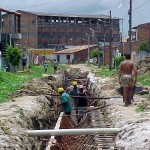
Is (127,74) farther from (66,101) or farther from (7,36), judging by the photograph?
(7,36)

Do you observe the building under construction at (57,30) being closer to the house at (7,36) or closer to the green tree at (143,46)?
the green tree at (143,46)

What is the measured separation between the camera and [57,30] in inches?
3634

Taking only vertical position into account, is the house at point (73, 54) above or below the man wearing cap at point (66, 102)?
above

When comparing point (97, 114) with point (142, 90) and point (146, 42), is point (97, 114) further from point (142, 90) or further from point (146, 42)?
point (146, 42)

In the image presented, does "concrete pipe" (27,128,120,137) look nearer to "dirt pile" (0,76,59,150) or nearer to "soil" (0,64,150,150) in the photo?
"soil" (0,64,150,150)

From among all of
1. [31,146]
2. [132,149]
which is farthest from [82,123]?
[132,149]

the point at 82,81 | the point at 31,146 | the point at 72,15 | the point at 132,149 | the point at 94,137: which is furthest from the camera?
the point at 72,15

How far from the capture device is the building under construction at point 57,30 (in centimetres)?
9194

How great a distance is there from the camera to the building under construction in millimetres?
91938

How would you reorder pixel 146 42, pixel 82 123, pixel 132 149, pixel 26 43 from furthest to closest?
pixel 26 43, pixel 146 42, pixel 82 123, pixel 132 149

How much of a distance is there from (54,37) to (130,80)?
3070 inches

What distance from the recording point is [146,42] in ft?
212

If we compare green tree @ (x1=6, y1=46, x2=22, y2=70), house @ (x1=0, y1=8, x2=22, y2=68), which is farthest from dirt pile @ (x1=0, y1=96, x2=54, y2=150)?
house @ (x1=0, y1=8, x2=22, y2=68)

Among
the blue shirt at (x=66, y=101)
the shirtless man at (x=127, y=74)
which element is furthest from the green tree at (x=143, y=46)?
the shirtless man at (x=127, y=74)
